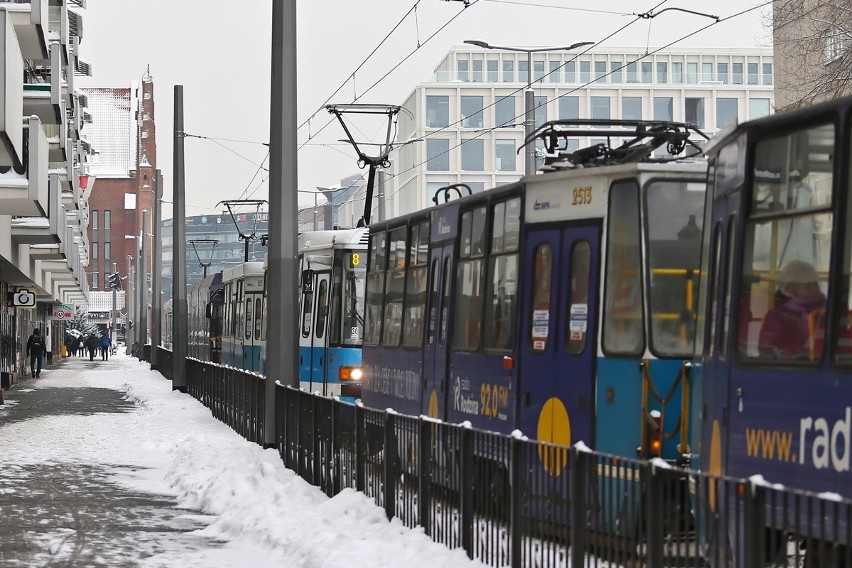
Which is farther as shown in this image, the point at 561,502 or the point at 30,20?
the point at 30,20

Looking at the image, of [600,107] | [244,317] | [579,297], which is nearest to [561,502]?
[579,297]

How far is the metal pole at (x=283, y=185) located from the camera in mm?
20578

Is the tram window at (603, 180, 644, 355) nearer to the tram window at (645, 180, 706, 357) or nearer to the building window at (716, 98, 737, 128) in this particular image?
the tram window at (645, 180, 706, 357)

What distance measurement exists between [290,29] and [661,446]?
10.7m

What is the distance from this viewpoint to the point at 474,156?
94.2 m

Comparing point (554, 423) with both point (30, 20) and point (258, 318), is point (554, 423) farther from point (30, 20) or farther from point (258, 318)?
point (258, 318)

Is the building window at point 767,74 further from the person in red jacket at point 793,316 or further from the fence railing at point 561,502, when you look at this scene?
the person in red jacket at point 793,316

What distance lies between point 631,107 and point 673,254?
270ft

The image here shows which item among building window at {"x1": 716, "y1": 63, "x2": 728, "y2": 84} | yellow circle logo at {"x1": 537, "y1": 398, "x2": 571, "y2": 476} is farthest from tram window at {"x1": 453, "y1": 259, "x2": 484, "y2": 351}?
building window at {"x1": 716, "y1": 63, "x2": 728, "y2": 84}

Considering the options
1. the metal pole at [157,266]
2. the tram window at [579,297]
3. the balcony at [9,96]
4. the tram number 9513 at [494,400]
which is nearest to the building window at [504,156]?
the metal pole at [157,266]

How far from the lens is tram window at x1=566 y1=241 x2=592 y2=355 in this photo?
40.3 ft

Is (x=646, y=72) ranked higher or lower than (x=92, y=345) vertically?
higher

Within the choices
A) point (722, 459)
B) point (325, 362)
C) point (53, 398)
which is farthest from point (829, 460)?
point (53, 398)

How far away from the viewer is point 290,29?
67.7 ft
